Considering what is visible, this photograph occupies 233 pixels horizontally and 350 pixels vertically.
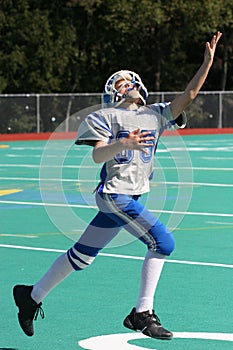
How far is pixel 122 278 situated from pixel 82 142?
3.08m

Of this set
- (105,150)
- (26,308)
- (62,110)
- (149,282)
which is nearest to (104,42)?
(62,110)

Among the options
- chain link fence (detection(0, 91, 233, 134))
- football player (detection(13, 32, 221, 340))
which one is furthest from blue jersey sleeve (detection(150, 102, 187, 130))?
chain link fence (detection(0, 91, 233, 134))

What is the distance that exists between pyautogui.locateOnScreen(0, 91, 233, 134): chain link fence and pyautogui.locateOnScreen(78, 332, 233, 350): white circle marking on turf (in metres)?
32.8

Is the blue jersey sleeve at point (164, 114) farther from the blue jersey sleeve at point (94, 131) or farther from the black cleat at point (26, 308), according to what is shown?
the black cleat at point (26, 308)

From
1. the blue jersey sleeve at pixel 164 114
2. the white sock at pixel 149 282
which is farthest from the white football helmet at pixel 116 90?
the white sock at pixel 149 282

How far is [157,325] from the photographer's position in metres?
7.55

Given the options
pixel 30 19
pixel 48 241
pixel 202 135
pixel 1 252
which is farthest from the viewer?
pixel 30 19

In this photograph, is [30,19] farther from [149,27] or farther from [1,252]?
[1,252]

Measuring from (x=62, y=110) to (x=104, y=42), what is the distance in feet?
31.4

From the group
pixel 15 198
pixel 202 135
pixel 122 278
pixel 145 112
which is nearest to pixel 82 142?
pixel 145 112

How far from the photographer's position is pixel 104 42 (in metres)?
53.2

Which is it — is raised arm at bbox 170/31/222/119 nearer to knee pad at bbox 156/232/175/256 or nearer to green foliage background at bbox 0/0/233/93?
knee pad at bbox 156/232/175/256

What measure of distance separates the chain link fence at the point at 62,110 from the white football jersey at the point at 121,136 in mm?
32958

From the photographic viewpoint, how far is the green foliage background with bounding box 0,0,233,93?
1965 inches
